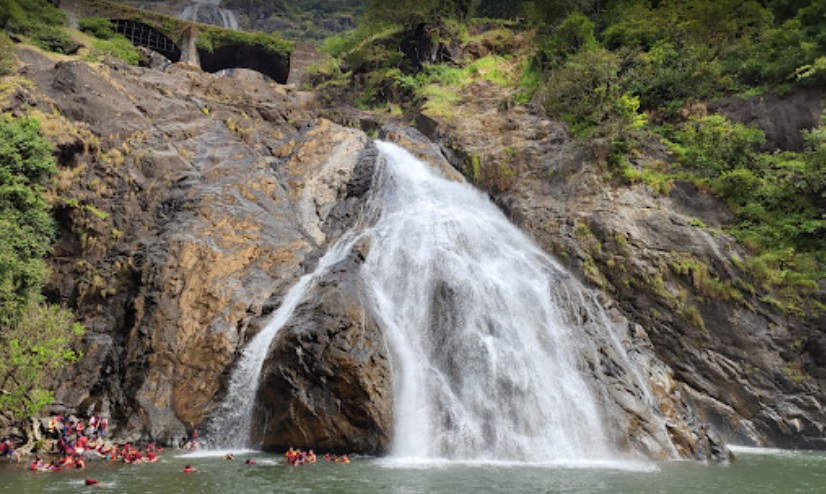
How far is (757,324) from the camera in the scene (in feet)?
60.1

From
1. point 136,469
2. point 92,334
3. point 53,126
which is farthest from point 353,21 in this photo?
point 136,469

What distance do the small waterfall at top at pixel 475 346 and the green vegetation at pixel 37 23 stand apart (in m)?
24.9

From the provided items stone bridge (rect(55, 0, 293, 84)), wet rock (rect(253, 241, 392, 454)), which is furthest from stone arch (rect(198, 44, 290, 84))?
wet rock (rect(253, 241, 392, 454))

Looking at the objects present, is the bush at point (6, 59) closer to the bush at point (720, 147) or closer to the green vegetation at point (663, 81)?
the green vegetation at point (663, 81)

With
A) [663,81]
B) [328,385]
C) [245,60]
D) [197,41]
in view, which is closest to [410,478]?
[328,385]

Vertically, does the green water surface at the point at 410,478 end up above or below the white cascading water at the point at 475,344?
below

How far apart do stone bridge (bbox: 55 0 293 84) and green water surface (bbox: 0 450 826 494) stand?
1482 inches

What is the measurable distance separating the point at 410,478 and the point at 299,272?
9.75m

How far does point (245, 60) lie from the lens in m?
48.3

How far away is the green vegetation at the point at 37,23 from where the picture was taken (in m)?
30.9

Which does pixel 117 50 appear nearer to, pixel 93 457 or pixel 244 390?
pixel 244 390

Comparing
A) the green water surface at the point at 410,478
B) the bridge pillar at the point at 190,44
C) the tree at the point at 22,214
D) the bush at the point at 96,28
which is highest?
the bridge pillar at the point at 190,44

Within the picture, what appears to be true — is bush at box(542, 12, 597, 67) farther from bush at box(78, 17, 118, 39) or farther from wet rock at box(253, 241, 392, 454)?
bush at box(78, 17, 118, 39)

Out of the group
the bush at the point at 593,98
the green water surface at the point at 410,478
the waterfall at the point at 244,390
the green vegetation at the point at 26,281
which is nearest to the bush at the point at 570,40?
the bush at the point at 593,98
